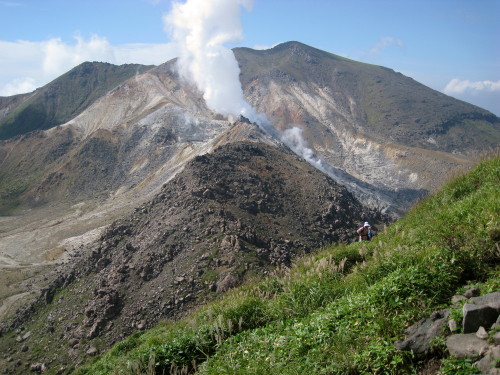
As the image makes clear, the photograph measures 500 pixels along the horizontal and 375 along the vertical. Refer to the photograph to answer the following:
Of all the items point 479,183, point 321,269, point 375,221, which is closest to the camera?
point 321,269

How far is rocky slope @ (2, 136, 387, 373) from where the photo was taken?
53.2 feet

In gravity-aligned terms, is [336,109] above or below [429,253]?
above

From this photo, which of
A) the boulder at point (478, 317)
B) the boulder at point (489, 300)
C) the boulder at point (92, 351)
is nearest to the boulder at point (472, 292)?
the boulder at point (489, 300)

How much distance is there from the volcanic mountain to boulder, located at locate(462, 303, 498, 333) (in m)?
7.58

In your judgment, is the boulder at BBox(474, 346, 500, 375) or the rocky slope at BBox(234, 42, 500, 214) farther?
the rocky slope at BBox(234, 42, 500, 214)

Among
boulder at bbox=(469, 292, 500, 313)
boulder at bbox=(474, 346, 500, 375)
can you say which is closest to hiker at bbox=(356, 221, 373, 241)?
boulder at bbox=(469, 292, 500, 313)

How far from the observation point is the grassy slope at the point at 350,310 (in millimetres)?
4246

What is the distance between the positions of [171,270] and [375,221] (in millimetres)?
18063

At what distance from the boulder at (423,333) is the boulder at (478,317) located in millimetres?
308

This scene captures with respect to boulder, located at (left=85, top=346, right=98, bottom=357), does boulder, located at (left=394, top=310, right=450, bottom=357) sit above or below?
above

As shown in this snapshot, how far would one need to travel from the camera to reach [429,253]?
551 cm

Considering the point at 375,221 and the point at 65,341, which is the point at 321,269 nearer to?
the point at 65,341

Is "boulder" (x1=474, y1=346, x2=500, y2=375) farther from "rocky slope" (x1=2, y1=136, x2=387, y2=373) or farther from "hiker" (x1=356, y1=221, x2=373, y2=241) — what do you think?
"rocky slope" (x1=2, y1=136, x2=387, y2=373)

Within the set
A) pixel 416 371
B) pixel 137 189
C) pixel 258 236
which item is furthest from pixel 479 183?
pixel 137 189
